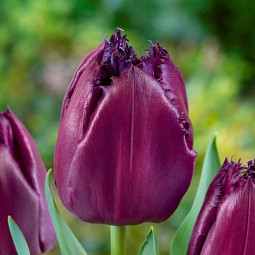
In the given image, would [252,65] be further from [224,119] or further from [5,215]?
[5,215]

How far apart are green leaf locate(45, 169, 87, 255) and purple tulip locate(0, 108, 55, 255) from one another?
2cm

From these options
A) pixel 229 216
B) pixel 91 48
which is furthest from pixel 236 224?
pixel 91 48

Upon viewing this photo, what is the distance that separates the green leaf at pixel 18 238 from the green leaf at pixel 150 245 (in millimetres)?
93

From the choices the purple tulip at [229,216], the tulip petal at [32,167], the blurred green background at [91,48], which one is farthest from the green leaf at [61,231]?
the blurred green background at [91,48]

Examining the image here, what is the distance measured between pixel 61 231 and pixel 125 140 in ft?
0.42

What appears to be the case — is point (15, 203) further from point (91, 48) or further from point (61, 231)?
point (91, 48)

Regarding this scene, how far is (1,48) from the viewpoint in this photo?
255 cm

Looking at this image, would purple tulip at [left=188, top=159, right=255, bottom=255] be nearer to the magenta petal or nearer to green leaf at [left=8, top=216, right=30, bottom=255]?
the magenta petal

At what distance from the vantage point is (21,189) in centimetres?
58

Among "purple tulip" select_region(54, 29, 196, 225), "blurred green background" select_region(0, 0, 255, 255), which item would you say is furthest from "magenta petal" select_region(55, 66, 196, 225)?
"blurred green background" select_region(0, 0, 255, 255)

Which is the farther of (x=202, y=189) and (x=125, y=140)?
(x=202, y=189)

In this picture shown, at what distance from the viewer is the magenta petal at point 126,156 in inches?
19.5

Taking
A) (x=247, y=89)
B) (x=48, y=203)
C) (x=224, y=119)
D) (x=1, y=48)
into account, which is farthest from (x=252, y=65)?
(x=48, y=203)

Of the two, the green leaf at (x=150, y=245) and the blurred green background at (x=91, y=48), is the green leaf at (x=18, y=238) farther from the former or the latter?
the blurred green background at (x=91, y=48)
